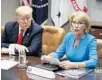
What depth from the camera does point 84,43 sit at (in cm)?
246

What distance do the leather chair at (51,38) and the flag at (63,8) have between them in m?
1.76

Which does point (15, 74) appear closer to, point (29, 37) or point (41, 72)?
point (41, 72)

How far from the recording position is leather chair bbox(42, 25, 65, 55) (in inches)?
121

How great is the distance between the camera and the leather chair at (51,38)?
121 inches

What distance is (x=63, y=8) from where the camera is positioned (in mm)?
4926

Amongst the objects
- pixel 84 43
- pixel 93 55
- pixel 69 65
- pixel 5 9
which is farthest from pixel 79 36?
pixel 5 9

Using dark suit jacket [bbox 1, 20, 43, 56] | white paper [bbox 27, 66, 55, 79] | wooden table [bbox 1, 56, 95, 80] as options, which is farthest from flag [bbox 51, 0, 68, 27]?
white paper [bbox 27, 66, 55, 79]

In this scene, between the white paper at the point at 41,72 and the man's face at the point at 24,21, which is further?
the man's face at the point at 24,21

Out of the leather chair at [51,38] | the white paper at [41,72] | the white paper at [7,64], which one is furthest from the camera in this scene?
the leather chair at [51,38]

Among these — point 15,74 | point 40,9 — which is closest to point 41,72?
point 15,74

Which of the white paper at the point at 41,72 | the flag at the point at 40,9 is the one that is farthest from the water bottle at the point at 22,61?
the flag at the point at 40,9

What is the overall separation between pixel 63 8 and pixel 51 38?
6.18 ft

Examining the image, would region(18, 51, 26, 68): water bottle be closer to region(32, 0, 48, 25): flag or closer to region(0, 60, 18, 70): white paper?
region(0, 60, 18, 70): white paper

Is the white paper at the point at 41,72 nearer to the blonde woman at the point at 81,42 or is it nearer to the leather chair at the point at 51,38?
the blonde woman at the point at 81,42
